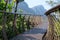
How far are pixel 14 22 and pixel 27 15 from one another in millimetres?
1359

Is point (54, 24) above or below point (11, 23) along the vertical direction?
above

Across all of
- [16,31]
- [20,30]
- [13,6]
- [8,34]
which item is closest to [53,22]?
[8,34]

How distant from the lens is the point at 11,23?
892 centimetres

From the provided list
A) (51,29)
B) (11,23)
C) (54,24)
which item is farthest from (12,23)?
(54,24)

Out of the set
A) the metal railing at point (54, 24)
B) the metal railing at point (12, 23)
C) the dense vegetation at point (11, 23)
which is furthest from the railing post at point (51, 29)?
the dense vegetation at point (11, 23)

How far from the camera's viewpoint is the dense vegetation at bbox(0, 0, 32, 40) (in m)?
7.66

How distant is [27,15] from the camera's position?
10141 mm

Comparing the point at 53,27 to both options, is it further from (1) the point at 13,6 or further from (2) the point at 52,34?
(1) the point at 13,6

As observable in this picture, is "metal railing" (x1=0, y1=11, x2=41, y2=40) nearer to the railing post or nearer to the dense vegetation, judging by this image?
the dense vegetation

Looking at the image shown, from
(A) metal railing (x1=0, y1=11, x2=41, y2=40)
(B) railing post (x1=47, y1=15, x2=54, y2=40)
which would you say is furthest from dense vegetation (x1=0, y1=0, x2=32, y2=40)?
(B) railing post (x1=47, y1=15, x2=54, y2=40)

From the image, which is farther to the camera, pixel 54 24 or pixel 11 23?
pixel 11 23

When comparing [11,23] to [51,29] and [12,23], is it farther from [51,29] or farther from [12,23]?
[51,29]

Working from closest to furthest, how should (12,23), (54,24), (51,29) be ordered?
(54,24) → (51,29) → (12,23)

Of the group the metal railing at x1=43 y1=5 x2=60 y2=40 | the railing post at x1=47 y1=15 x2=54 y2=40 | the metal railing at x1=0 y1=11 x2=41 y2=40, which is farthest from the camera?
the metal railing at x1=0 y1=11 x2=41 y2=40
